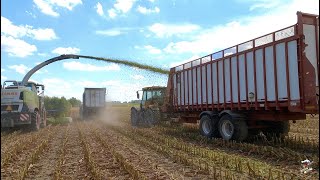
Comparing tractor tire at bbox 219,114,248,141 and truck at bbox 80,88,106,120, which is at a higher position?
truck at bbox 80,88,106,120

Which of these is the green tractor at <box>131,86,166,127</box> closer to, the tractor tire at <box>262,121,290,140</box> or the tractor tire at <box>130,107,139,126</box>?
Result: the tractor tire at <box>130,107,139,126</box>

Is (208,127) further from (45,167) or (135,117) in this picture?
(135,117)

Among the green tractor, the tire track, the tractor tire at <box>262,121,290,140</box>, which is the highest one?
the green tractor

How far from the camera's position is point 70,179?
6.29m

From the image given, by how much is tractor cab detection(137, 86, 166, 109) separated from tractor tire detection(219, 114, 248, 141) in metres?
7.80

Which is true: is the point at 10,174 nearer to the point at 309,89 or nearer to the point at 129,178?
the point at 129,178

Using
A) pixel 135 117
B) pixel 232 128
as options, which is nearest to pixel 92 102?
pixel 135 117

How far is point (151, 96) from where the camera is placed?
67.9 feet

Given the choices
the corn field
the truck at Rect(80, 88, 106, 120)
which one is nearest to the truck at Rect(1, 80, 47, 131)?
the corn field

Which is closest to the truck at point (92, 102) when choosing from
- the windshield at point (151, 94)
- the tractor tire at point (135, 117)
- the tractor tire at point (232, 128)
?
the tractor tire at point (135, 117)

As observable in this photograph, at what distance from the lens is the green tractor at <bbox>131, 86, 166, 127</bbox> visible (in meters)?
19.0

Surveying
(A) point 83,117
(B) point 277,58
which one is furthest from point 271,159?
(A) point 83,117

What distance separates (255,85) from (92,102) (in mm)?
24347

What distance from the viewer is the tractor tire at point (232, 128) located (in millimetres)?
11180
